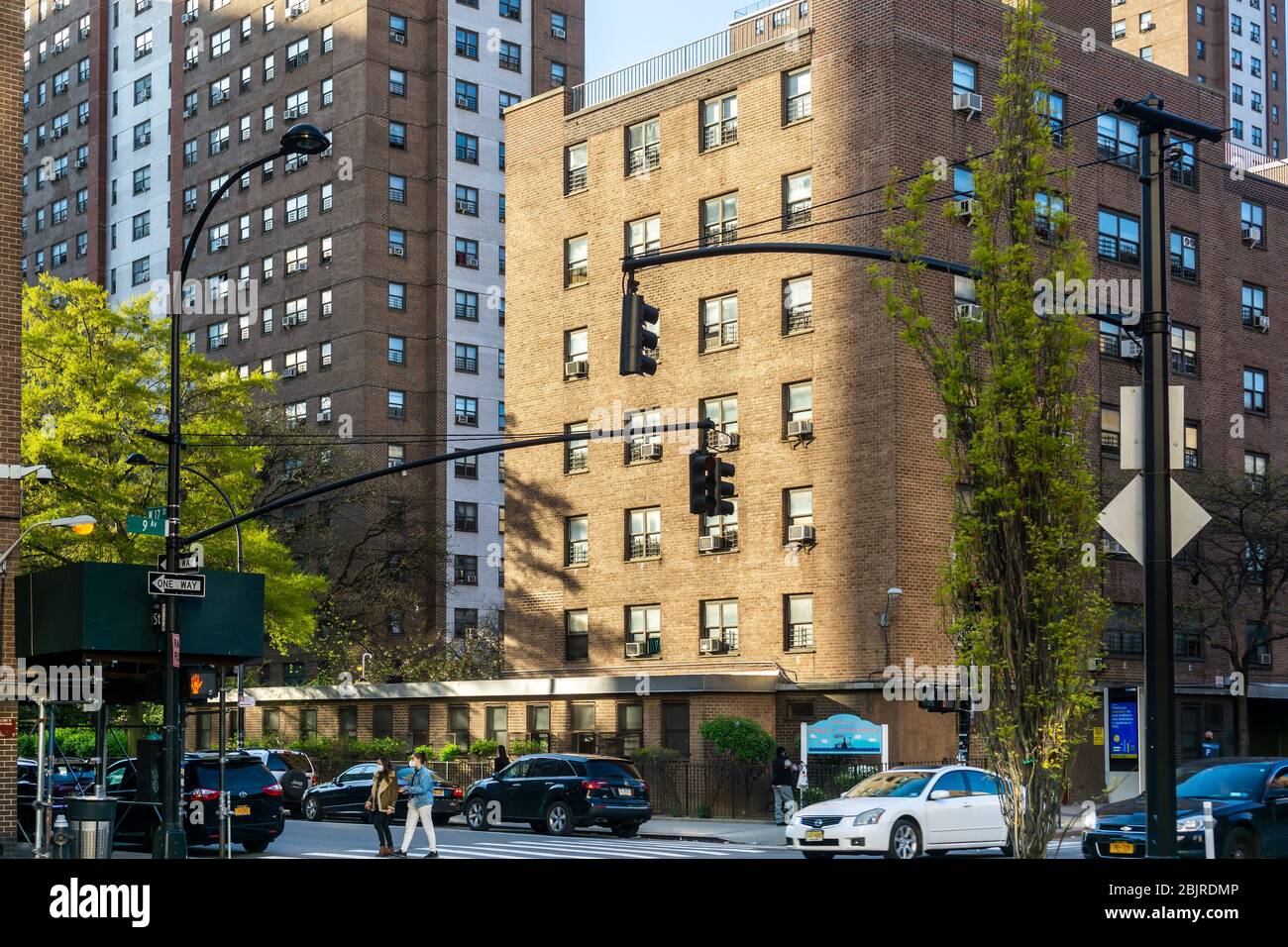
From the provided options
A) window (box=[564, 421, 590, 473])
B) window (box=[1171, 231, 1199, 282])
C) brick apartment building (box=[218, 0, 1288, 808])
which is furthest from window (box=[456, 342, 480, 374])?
window (box=[1171, 231, 1199, 282])

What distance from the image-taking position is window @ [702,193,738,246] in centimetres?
4922

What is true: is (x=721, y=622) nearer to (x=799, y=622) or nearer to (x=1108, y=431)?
(x=799, y=622)

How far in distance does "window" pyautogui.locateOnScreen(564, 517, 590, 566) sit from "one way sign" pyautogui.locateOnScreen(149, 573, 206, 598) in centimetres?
2994

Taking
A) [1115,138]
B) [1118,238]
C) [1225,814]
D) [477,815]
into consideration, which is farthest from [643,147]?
[1225,814]

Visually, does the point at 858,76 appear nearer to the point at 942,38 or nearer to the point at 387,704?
the point at 942,38

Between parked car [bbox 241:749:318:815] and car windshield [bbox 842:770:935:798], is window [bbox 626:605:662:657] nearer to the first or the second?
parked car [bbox 241:749:318:815]

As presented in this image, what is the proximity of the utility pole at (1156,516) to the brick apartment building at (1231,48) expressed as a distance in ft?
388

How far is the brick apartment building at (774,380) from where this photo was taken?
4494cm

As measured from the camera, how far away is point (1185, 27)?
411 feet

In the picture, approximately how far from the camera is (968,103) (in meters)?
47.6

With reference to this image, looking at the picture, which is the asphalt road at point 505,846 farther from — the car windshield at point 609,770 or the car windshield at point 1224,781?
the car windshield at point 1224,781

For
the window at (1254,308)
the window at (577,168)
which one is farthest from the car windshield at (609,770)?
the window at (1254,308)

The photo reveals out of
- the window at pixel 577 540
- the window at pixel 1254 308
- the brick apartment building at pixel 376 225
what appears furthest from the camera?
the brick apartment building at pixel 376 225
